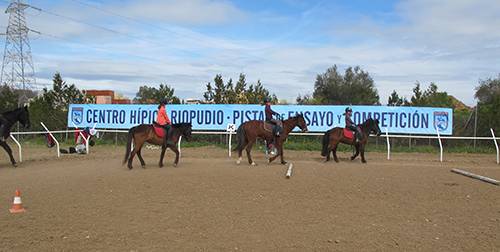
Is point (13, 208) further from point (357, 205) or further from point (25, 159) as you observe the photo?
point (25, 159)

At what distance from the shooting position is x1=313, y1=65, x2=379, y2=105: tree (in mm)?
40431

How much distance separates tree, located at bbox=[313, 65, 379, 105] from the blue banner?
18.4 meters

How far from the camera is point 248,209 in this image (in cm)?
796

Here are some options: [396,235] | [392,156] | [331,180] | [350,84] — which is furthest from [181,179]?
[350,84]

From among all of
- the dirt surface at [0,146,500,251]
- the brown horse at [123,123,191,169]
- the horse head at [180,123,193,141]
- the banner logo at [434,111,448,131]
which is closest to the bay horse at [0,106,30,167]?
the dirt surface at [0,146,500,251]

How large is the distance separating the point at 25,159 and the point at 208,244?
46.3ft

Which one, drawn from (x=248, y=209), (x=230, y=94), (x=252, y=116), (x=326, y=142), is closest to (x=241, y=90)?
(x=230, y=94)

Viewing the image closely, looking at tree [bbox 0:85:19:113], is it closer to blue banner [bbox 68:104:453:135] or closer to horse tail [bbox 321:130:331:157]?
blue banner [bbox 68:104:453:135]

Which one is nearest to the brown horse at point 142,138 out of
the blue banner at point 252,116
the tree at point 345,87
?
the blue banner at point 252,116

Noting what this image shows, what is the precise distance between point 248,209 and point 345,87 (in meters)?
34.3

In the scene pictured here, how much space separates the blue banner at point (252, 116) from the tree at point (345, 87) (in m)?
18.4

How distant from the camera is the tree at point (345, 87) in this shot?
40.4 meters

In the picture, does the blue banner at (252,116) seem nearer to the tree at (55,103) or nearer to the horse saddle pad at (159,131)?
the tree at (55,103)

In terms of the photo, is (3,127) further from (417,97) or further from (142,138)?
(417,97)
